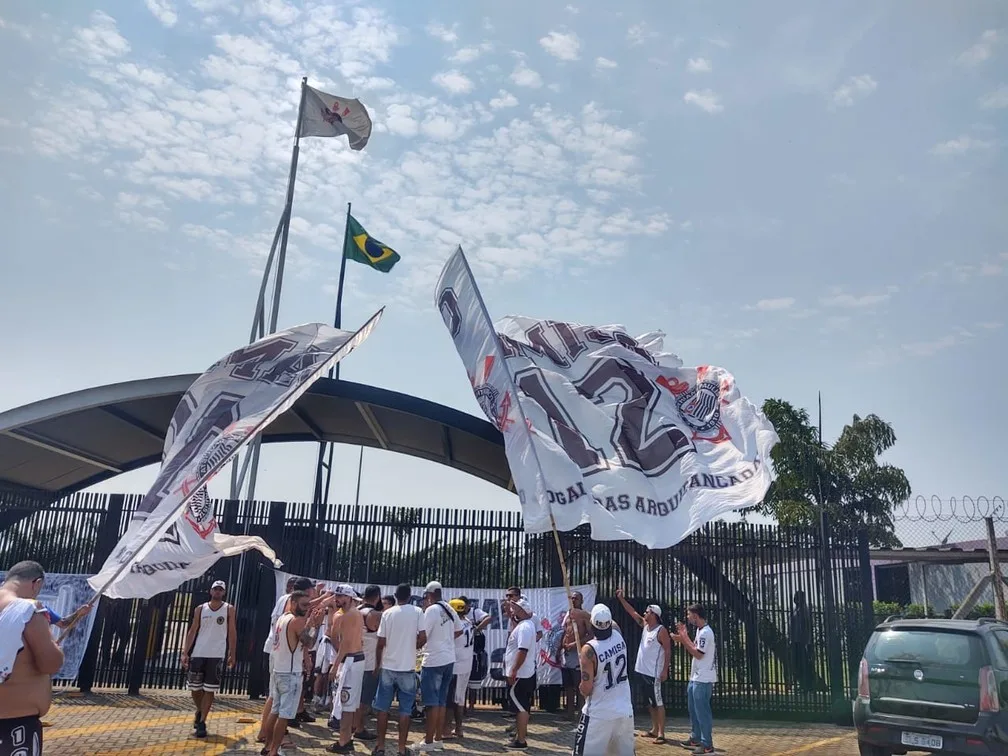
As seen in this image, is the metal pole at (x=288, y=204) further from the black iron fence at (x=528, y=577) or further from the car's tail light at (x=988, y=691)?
the car's tail light at (x=988, y=691)

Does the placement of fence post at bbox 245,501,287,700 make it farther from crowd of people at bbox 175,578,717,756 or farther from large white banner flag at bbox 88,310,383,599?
large white banner flag at bbox 88,310,383,599

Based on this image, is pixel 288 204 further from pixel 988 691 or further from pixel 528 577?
pixel 988 691

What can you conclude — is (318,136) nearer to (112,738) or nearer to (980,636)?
(112,738)

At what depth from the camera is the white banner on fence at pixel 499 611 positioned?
13430 millimetres

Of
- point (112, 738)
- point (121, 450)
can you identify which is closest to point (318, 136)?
point (121, 450)

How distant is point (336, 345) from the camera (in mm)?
9359

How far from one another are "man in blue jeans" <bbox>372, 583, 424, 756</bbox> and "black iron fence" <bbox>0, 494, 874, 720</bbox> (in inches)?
181

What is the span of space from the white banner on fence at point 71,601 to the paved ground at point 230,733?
2.30ft

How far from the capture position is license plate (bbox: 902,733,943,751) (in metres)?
8.90

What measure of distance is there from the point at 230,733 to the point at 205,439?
15.2ft

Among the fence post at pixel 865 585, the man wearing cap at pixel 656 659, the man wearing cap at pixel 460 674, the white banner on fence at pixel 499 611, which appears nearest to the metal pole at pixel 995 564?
the fence post at pixel 865 585

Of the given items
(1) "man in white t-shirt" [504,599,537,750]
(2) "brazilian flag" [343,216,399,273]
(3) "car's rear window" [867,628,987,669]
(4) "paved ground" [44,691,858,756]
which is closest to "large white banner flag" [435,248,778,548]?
(3) "car's rear window" [867,628,987,669]

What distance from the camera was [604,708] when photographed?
6867 mm

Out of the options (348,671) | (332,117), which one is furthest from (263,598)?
(332,117)
